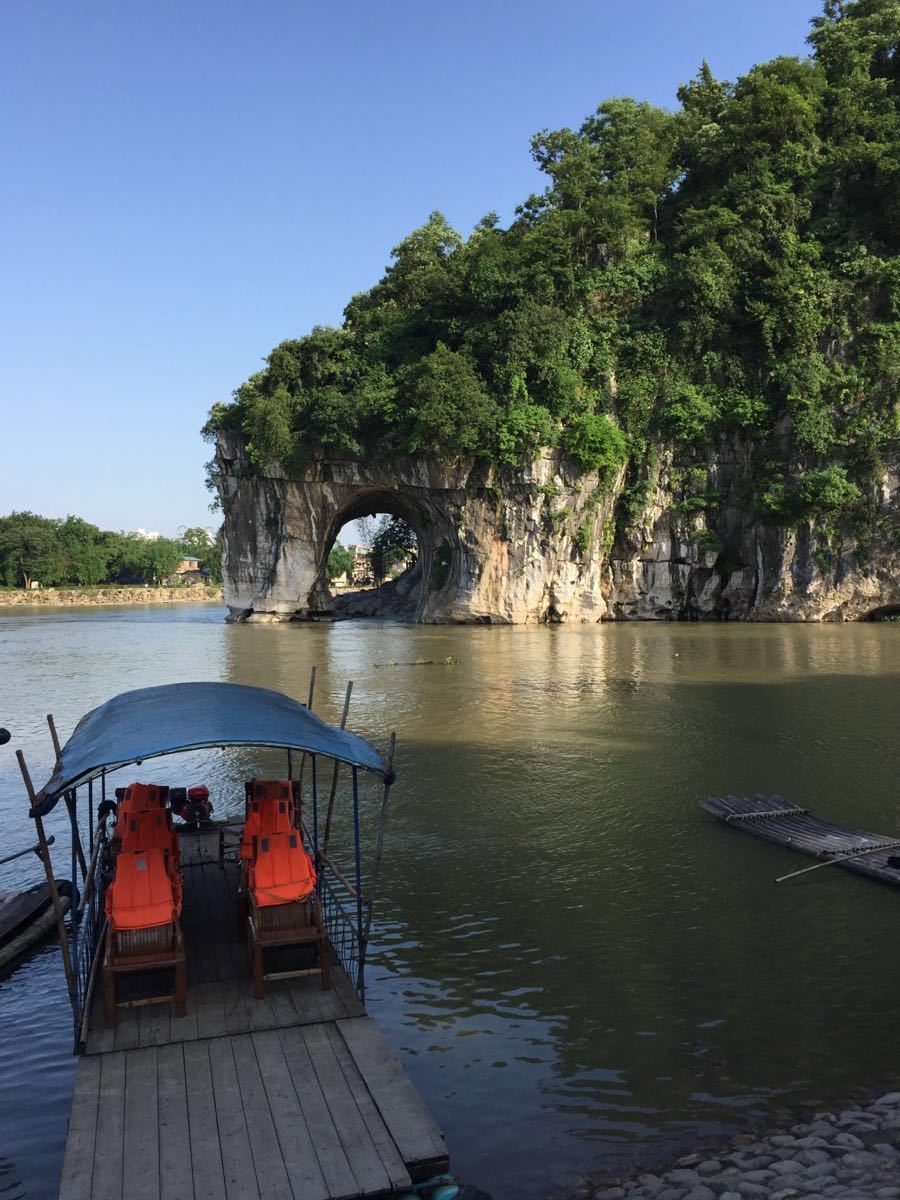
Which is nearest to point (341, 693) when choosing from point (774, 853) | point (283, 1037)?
point (774, 853)

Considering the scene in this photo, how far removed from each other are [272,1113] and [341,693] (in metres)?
19.4

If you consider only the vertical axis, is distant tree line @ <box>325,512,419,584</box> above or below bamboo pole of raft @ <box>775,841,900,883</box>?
above

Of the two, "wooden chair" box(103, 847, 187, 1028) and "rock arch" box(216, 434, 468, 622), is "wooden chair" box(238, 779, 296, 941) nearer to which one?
"wooden chair" box(103, 847, 187, 1028)

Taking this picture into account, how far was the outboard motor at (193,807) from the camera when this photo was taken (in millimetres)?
11133

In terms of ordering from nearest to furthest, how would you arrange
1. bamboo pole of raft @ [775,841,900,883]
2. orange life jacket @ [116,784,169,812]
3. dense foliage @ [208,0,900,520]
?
1. orange life jacket @ [116,784,169,812]
2. bamboo pole of raft @ [775,841,900,883]
3. dense foliage @ [208,0,900,520]

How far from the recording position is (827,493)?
41.9m

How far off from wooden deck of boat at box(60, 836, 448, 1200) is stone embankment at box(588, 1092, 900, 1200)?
4.43 ft

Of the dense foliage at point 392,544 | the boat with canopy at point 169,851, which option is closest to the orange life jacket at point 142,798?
the boat with canopy at point 169,851

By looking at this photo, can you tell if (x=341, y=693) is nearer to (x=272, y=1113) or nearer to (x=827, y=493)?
(x=272, y=1113)

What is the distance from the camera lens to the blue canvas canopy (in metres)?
6.78

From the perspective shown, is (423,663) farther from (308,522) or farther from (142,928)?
(142,928)

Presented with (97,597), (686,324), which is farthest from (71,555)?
(686,324)

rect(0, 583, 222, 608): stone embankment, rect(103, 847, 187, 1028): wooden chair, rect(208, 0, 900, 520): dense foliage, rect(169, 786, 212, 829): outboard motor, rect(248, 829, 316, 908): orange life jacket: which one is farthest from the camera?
rect(0, 583, 222, 608): stone embankment

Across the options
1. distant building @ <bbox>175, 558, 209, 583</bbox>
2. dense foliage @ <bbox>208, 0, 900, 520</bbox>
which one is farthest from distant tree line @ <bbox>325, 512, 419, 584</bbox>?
distant building @ <bbox>175, 558, 209, 583</bbox>
